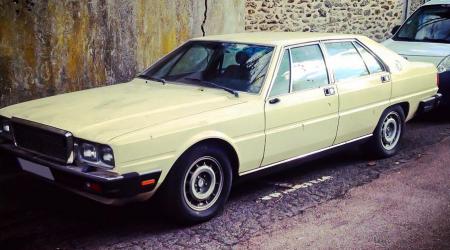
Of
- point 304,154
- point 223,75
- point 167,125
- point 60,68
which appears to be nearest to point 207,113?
point 167,125

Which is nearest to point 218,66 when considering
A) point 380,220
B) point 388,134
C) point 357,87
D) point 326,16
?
point 357,87

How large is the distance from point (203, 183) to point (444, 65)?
529 centimetres

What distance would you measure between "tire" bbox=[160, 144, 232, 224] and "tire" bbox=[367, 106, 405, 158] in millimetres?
2356

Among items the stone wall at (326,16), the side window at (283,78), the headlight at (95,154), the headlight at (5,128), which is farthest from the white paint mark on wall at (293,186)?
the stone wall at (326,16)

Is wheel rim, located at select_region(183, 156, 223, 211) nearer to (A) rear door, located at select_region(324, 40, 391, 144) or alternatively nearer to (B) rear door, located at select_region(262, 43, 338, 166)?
(B) rear door, located at select_region(262, 43, 338, 166)

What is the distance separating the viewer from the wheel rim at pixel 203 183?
4.48 m

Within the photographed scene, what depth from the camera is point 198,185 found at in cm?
456

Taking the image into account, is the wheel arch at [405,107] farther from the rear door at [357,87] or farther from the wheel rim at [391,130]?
the rear door at [357,87]

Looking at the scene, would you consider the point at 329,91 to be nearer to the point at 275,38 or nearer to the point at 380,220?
the point at 275,38

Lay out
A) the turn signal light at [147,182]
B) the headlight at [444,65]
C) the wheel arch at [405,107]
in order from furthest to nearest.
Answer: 1. the headlight at [444,65]
2. the wheel arch at [405,107]
3. the turn signal light at [147,182]

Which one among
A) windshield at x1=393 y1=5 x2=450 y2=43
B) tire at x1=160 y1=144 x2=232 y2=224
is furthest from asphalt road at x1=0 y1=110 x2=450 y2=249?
windshield at x1=393 y1=5 x2=450 y2=43

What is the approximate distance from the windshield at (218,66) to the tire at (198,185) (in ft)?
2.68

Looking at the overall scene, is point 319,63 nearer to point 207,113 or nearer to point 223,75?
point 223,75

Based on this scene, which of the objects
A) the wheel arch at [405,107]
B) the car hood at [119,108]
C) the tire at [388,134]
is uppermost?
the car hood at [119,108]
